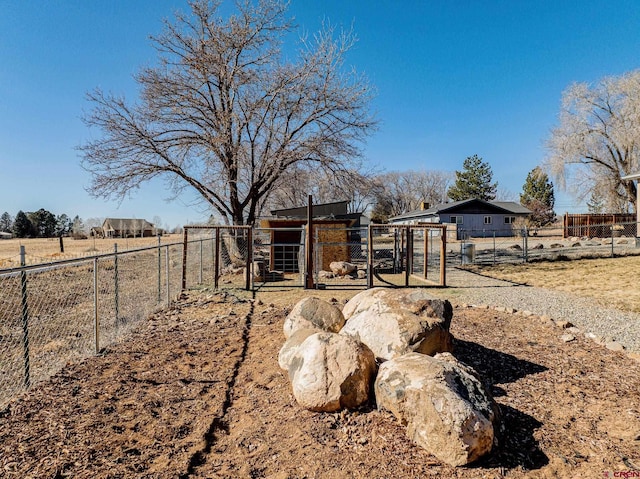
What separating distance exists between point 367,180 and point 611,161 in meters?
24.8

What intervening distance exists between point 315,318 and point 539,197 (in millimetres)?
53320

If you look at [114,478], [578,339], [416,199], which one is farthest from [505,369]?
[416,199]

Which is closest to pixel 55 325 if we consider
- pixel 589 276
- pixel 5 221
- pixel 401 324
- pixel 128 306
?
pixel 128 306

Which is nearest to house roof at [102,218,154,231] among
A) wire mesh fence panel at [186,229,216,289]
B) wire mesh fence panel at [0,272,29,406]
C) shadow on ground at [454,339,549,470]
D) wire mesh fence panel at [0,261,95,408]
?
wire mesh fence panel at [186,229,216,289]

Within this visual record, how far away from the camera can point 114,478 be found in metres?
2.44

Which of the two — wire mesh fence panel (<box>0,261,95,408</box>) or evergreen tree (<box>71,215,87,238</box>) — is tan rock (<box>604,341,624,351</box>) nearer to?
wire mesh fence panel (<box>0,261,95,408</box>)

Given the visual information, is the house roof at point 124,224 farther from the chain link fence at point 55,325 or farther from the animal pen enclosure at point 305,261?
the chain link fence at point 55,325

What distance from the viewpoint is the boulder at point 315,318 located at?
475 cm

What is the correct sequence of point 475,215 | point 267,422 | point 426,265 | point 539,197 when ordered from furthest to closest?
point 539,197, point 475,215, point 426,265, point 267,422

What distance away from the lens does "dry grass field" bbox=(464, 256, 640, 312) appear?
337 inches

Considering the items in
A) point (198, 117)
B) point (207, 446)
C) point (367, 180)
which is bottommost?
point (207, 446)

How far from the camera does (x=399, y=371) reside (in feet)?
10.1

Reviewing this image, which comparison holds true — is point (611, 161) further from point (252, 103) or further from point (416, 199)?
point (416, 199)

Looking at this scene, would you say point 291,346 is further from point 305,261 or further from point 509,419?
point 305,261
